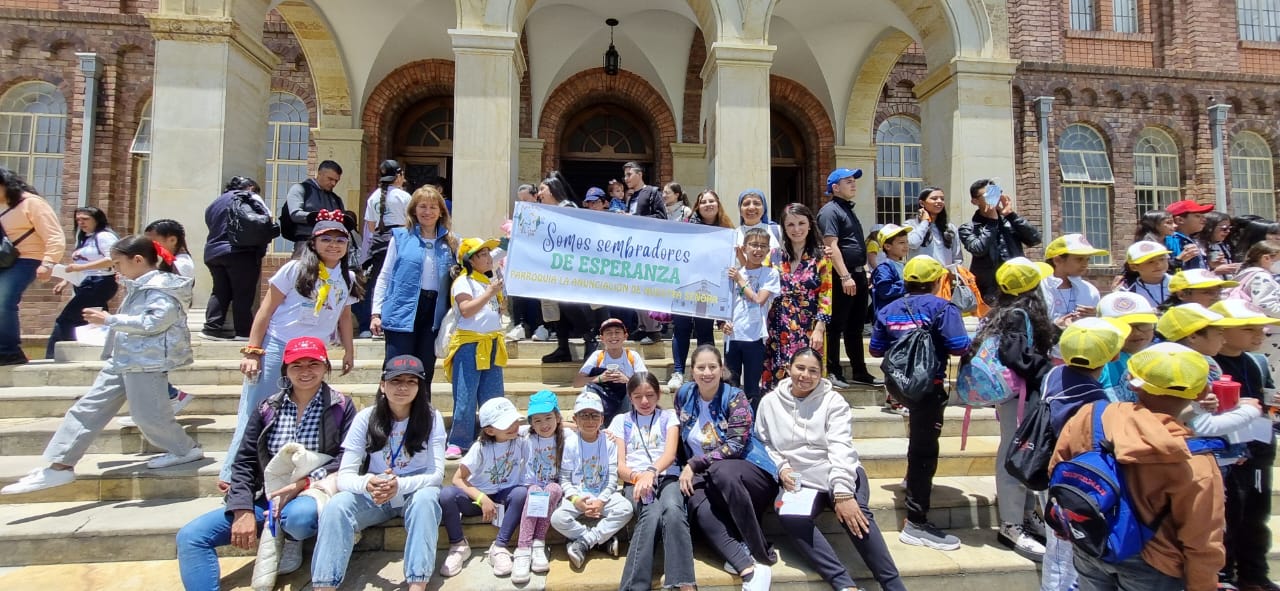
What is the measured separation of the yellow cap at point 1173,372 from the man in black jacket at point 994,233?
357 centimetres

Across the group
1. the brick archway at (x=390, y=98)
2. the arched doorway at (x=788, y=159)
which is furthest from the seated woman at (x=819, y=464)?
the brick archway at (x=390, y=98)

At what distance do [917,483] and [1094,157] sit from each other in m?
14.8

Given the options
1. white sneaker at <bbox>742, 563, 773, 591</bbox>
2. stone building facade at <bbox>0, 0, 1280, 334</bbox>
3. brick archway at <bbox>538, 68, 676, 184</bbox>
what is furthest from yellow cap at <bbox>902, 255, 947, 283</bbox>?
brick archway at <bbox>538, 68, 676, 184</bbox>

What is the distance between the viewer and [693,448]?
373cm

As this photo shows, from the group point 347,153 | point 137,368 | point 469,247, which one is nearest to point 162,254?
point 137,368

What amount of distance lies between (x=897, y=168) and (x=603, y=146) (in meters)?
6.76

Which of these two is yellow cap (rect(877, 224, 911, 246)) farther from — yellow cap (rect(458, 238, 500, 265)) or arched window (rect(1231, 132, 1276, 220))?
arched window (rect(1231, 132, 1276, 220))

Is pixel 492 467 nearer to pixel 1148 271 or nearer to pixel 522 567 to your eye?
pixel 522 567

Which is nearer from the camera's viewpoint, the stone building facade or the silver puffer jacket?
the silver puffer jacket

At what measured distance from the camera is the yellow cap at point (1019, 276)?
139 inches

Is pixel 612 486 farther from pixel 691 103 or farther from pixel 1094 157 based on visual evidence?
pixel 1094 157

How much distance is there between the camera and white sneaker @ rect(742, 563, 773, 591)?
3158mm

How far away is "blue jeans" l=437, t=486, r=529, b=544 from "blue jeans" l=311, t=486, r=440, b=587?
0.16 m

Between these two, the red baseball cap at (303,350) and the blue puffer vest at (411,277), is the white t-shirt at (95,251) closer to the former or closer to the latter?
the blue puffer vest at (411,277)
